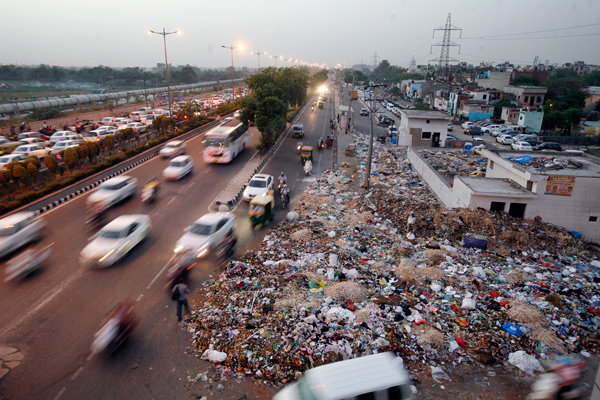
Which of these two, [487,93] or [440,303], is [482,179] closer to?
[440,303]

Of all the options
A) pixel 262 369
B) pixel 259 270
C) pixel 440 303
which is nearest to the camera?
pixel 262 369

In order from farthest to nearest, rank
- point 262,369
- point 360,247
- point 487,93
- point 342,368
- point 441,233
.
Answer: point 487,93 → point 441,233 → point 360,247 → point 262,369 → point 342,368

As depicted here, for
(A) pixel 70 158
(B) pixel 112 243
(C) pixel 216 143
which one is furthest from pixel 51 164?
(B) pixel 112 243

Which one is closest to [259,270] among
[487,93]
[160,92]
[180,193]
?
[180,193]

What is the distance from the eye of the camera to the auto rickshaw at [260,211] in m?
15.1

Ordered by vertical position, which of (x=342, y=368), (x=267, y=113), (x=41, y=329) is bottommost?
(x=41, y=329)

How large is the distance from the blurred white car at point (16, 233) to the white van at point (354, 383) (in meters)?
11.1

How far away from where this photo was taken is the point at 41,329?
8680 millimetres

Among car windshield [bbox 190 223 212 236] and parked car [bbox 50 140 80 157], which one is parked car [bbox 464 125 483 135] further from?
parked car [bbox 50 140 80 157]

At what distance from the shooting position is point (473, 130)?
41.0 meters

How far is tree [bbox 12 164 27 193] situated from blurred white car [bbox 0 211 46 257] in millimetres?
6166

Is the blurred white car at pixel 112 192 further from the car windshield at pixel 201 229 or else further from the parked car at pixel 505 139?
the parked car at pixel 505 139

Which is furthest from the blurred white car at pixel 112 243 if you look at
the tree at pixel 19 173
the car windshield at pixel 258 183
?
the tree at pixel 19 173

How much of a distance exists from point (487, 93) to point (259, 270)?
5938cm
